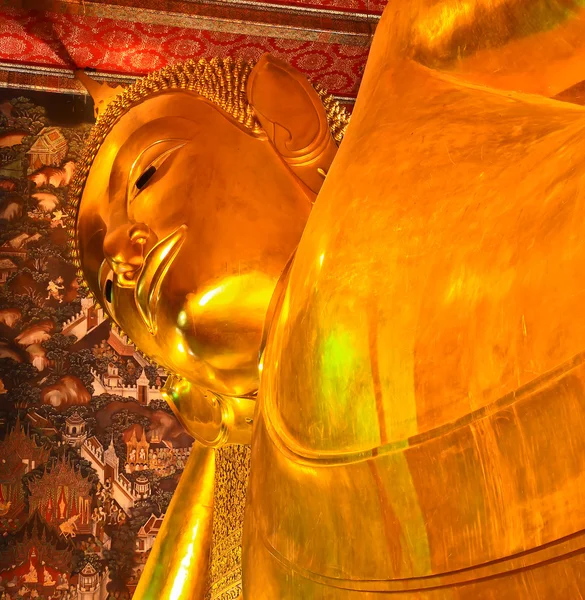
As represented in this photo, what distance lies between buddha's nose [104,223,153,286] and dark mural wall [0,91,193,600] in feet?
7.97

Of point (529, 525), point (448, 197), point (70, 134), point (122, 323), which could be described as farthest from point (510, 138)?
point (70, 134)

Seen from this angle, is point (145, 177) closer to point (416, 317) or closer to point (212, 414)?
point (212, 414)

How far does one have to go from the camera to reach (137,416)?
3621 mm

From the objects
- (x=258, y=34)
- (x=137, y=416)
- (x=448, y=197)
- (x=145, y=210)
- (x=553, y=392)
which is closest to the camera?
(x=553, y=392)

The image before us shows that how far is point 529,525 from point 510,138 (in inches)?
12.5

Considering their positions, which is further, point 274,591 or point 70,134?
point 70,134

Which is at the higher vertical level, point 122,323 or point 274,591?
point 122,323

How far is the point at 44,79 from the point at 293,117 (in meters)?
2.74

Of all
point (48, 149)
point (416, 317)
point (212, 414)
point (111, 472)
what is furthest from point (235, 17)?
point (416, 317)

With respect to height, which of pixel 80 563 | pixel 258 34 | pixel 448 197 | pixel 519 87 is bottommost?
pixel 448 197

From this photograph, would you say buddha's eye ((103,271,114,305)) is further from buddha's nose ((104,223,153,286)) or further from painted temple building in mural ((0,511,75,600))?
painted temple building in mural ((0,511,75,600))

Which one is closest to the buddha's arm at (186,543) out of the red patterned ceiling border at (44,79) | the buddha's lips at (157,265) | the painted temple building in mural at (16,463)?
the buddha's lips at (157,265)

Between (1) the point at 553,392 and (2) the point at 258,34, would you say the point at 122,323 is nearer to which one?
(1) the point at 553,392

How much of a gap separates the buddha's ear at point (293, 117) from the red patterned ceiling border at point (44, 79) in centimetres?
235
